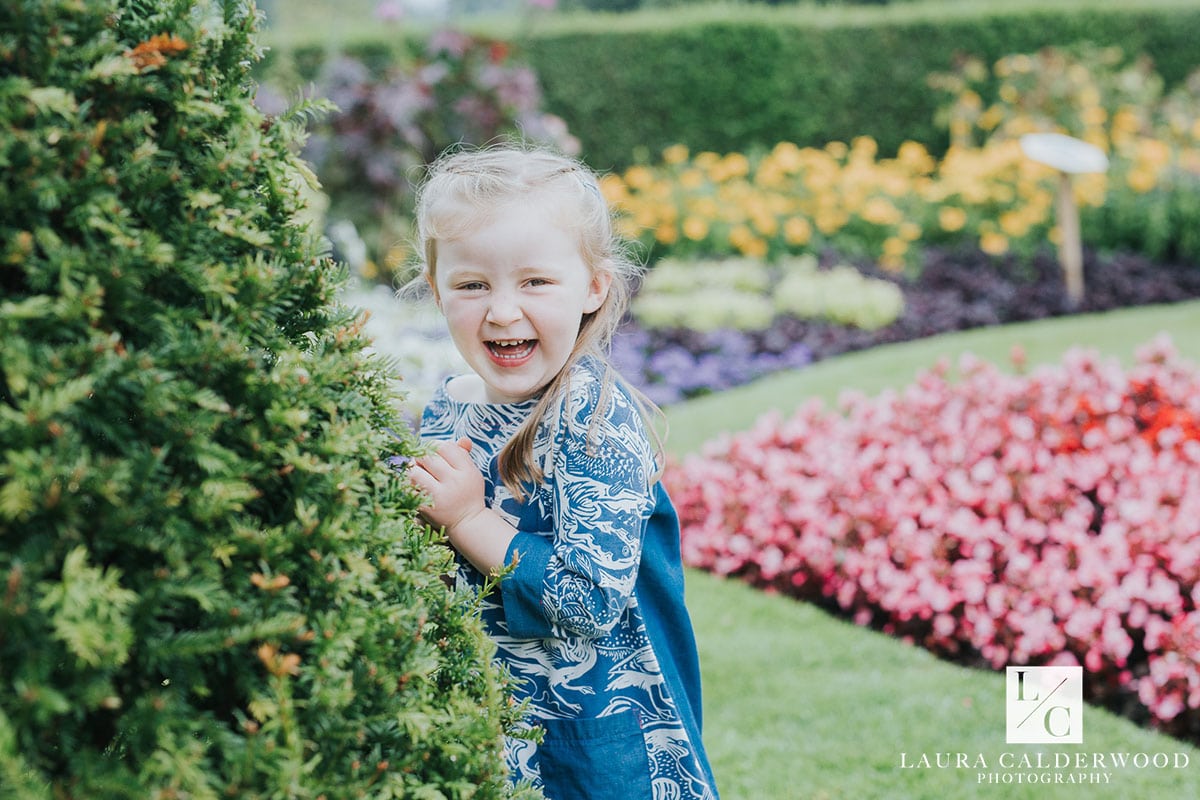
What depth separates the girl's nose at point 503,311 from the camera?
1704 mm

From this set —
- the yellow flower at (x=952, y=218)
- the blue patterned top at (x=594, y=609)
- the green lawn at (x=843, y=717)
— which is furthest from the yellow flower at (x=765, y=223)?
the blue patterned top at (x=594, y=609)

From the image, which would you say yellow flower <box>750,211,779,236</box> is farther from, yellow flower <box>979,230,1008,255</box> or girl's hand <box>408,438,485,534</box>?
girl's hand <box>408,438,485,534</box>

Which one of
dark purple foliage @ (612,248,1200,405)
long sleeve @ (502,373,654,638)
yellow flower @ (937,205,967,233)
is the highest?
long sleeve @ (502,373,654,638)

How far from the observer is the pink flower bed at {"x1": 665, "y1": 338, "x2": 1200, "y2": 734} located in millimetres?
3520

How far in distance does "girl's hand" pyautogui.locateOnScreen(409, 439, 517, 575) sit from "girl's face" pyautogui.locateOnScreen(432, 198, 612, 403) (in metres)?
0.19

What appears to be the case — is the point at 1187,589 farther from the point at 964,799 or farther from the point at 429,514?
the point at 429,514

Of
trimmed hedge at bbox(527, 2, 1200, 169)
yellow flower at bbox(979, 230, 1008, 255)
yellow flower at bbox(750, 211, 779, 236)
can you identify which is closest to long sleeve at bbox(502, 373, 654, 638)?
yellow flower at bbox(750, 211, 779, 236)

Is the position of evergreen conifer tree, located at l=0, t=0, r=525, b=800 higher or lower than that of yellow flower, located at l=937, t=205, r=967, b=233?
higher

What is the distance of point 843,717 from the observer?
3.26 m

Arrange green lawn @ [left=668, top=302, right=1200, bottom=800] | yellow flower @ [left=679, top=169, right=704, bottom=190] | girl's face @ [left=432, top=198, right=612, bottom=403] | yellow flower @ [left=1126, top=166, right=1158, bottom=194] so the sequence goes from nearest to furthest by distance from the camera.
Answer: girl's face @ [left=432, top=198, right=612, bottom=403]
green lawn @ [left=668, top=302, right=1200, bottom=800]
yellow flower @ [left=1126, top=166, right=1158, bottom=194]
yellow flower @ [left=679, top=169, right=704, bottom=190]

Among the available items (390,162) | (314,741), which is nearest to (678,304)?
(390,162)

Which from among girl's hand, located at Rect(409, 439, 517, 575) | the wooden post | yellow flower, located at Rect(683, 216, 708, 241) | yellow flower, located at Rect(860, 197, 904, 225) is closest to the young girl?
girl's hand, located at Rect(409, 439, 517, 575)

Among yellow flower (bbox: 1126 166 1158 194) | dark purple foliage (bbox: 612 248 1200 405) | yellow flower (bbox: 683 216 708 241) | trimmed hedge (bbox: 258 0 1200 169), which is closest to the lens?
dark purple foliage (bbox: 612 248 1200 405)

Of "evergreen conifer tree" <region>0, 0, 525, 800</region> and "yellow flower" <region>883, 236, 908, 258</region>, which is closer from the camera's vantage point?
"evergreen conifer tree" <region>0, 0, 525, 800</region>
